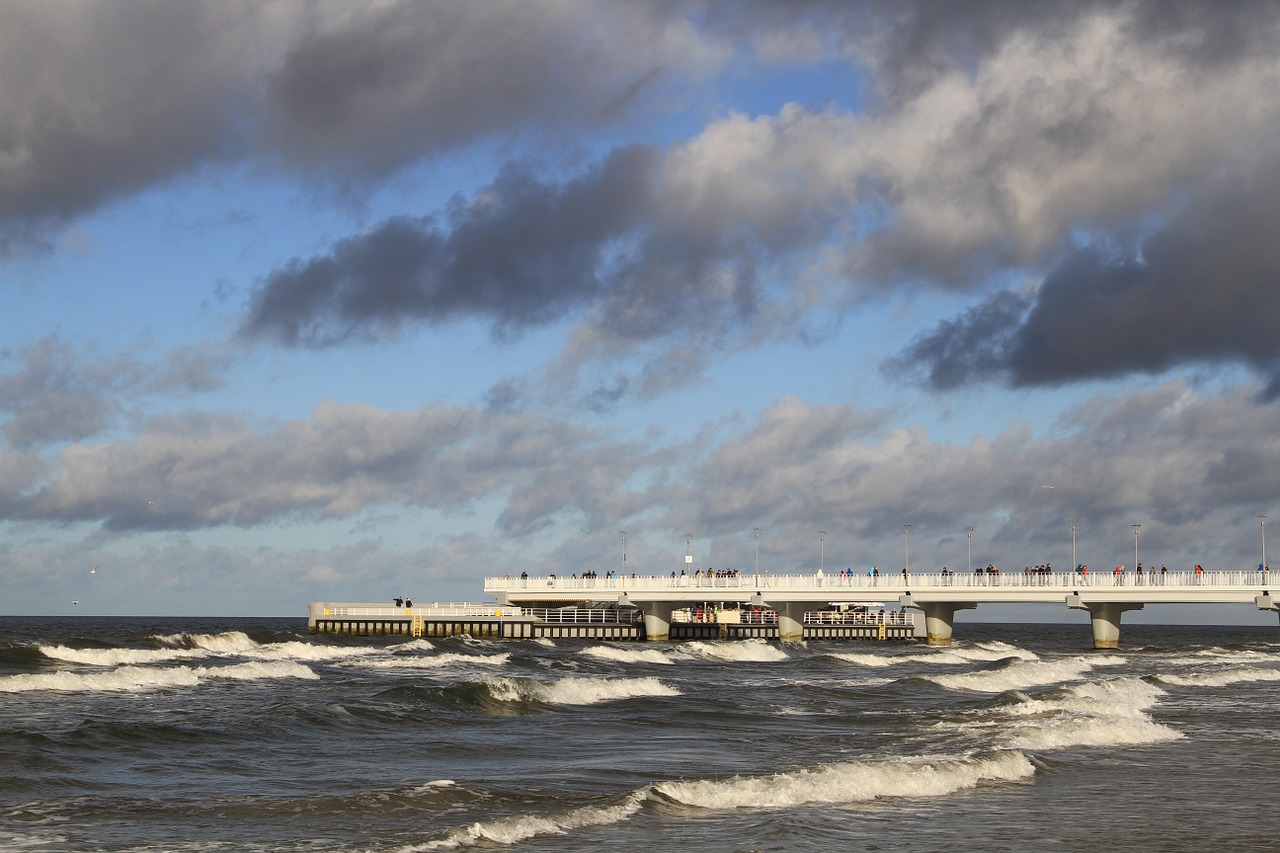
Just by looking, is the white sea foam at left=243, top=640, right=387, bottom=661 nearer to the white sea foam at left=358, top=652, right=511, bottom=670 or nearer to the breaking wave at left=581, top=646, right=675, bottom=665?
the white sea foam at left=358, top=652, right=511, bottom=670

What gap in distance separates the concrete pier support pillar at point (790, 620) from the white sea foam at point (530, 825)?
65051 millimetres

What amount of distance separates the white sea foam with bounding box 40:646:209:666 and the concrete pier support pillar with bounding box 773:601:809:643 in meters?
38.4

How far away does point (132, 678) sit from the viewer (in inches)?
1548

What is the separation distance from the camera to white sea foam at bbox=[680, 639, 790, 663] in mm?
64688

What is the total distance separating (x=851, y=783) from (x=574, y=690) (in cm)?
1771

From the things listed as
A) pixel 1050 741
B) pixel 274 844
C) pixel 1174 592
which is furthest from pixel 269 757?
pixel 1174 592

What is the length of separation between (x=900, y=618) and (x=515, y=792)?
7940 cm

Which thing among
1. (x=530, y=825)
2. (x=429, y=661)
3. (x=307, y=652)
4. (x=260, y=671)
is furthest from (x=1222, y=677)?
(x=530, y=825)

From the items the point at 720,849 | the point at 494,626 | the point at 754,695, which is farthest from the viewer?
the point at 494,626

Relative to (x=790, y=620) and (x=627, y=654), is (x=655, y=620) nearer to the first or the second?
(x=790, y=620)

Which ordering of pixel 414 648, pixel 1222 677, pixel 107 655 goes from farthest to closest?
pixel 414 648 < pixel 107 655 < pixel 1222 677

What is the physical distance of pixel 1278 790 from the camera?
20766mm

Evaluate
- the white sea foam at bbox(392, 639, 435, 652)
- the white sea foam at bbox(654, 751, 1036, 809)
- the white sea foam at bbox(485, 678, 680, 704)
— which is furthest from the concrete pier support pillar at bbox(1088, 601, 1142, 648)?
the white sea foam at bbox(654, 751, 1036, 809)

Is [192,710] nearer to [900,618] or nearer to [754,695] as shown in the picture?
[754,695]
